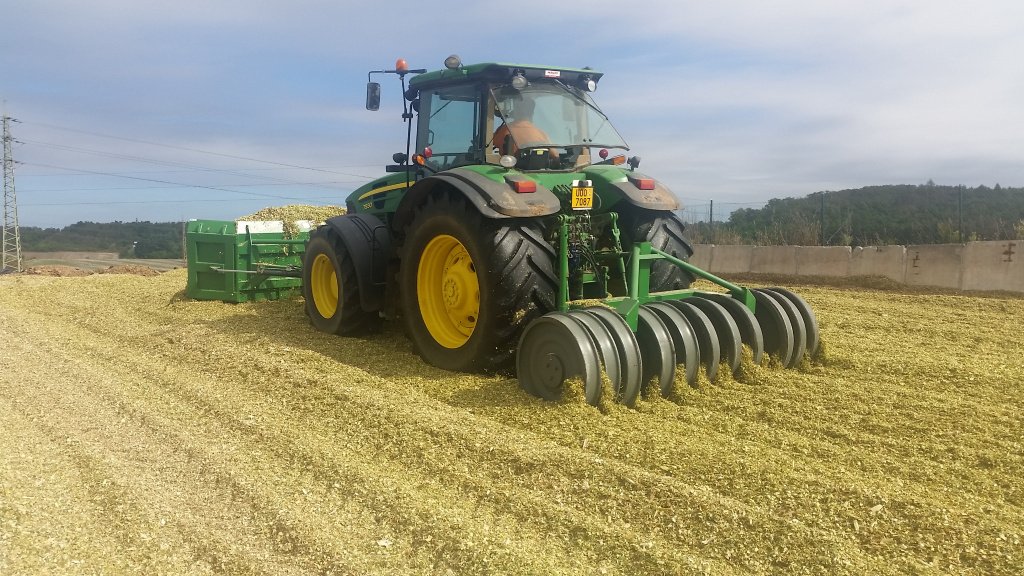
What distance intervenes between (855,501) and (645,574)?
39.3 inches

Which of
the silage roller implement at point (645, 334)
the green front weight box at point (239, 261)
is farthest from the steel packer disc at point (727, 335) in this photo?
the green front weight box at point (239, 261)

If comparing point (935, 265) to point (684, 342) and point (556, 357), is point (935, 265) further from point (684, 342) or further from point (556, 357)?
point (556, 357)

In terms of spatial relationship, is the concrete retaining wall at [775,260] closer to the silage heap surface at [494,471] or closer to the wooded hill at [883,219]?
the wooded hill at [883,219]

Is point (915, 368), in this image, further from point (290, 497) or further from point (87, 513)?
point (87, 513)

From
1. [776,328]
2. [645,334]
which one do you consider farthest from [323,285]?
[776,328]

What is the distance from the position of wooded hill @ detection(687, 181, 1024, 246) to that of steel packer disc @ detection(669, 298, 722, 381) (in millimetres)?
12135

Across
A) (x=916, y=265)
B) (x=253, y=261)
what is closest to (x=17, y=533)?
(x=253, y=261)

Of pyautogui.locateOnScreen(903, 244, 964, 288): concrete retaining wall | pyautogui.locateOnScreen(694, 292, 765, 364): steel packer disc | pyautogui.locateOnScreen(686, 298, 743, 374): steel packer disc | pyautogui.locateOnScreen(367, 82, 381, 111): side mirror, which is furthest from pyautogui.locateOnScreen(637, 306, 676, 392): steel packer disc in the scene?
pyautogui.locateOnScreen(903, 244, 964, 288): concrete retaining wall

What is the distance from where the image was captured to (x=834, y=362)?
18.4ft

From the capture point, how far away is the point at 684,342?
4742 mm

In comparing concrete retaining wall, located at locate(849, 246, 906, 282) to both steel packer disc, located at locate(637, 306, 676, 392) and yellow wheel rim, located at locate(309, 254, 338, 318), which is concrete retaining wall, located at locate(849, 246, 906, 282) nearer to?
yellow wheel rim, located at locate(309, 254, 338, 318)

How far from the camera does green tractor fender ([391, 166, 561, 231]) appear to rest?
16.7 feet

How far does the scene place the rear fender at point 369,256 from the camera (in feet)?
22.5

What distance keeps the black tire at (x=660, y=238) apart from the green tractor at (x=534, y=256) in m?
0.01
